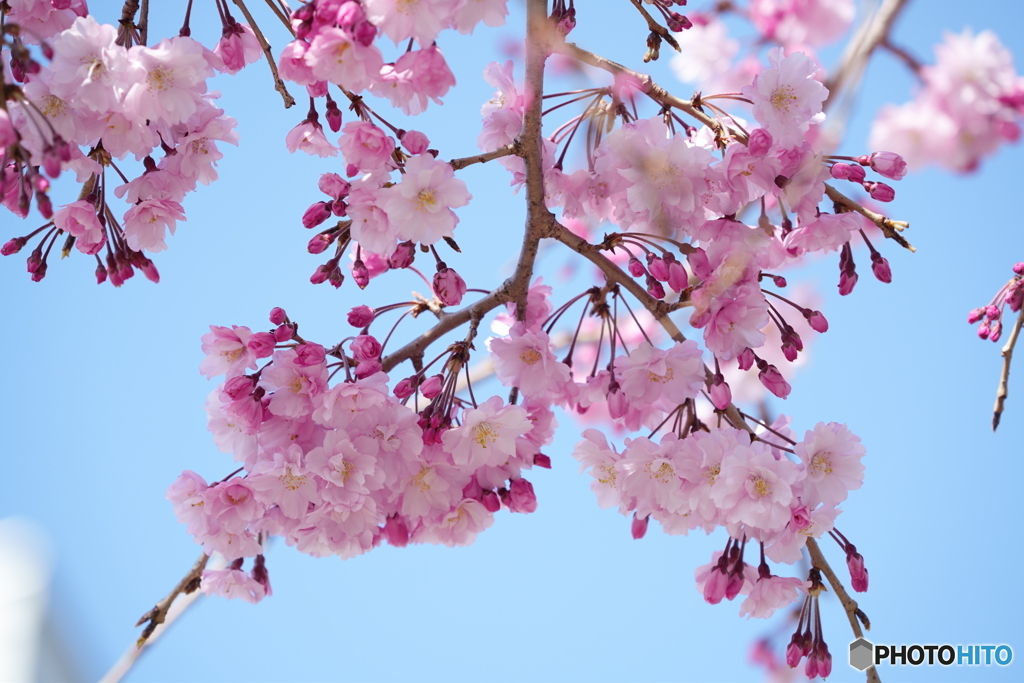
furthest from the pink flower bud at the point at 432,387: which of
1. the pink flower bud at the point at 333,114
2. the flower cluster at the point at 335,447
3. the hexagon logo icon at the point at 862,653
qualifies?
the hexagon logo icon at the point at 862,653

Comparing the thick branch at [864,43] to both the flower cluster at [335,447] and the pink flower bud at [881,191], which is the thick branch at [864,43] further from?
the flower cluster at [335,447]

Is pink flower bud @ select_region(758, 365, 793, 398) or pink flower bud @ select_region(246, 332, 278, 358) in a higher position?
pink flower bud @ select_region(758, 365, 793, 398)

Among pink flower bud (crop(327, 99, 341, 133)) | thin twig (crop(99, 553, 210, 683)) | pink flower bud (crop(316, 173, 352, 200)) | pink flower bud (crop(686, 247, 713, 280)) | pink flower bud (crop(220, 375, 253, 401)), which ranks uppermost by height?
pink flower bud (crop(327, 99, 341, 133))

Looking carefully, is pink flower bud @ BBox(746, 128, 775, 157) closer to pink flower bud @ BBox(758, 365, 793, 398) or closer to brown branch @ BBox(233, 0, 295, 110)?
pink flower bud @ BBox(758, 365, 793, 398)

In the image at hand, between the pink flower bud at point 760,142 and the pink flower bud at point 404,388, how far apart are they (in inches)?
27.7

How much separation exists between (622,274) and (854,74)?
Result: 0.97 meters

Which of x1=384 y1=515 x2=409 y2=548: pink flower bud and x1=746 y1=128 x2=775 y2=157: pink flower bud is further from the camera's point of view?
x1=384 y1=515 x2=409 y2=548: pink flower bud

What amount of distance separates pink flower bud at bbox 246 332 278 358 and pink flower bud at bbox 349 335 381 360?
5.2 inches

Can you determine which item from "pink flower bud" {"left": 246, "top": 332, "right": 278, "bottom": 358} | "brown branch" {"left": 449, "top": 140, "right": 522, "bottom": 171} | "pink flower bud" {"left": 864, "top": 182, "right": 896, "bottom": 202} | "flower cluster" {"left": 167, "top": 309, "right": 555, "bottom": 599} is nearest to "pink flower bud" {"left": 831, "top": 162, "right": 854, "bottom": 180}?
"pink flower bud" {"left": 864, "top": 182, "right": 896, "bottom": 202}

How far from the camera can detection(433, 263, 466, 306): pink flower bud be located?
140cm

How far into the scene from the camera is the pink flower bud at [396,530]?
1566 mm

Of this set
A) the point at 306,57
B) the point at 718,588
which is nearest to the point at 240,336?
the point at 306,57

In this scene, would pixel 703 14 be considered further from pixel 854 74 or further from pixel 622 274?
pixel 622 274

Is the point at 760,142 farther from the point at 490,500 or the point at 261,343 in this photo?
the point at 261,343
